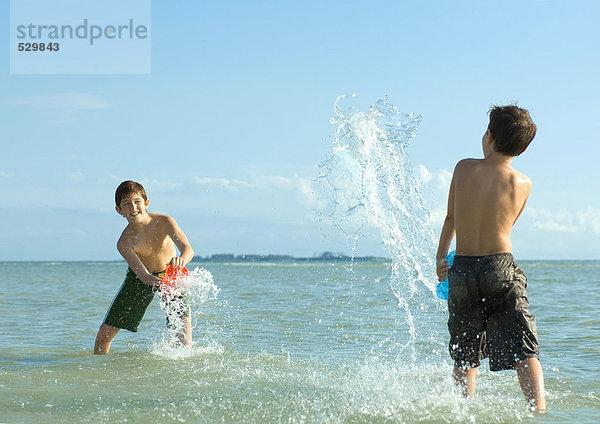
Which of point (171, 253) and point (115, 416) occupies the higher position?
point (171, 253)

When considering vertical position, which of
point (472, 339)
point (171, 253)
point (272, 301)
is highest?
point (171, 253)

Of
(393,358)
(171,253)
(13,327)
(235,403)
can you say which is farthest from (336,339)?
(13,327)

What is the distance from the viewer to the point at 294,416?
12.1 ft

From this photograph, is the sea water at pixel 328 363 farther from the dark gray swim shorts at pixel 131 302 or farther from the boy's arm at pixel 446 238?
the boy's arm at pixel 446 238

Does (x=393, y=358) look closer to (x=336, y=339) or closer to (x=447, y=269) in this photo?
(x=336, y=339)

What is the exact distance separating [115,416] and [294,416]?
1.07 metres

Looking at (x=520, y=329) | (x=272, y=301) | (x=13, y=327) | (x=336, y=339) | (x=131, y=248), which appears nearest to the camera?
(x=520, y=329)

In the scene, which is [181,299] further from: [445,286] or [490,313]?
[490,313]

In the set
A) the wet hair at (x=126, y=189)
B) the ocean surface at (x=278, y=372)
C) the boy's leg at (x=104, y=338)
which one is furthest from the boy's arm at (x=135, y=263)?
the boy's leg at (x=104, y=338)

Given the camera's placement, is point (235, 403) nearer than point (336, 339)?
Yes

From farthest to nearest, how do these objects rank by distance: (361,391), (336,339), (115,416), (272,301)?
1. (272,301)
2. (336,339)
3. (361,391)
4. (115,416)

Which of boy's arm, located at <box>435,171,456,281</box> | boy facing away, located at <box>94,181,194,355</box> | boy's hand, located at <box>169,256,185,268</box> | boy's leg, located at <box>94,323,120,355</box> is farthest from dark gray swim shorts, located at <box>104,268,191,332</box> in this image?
boy's arm, located at <box>435,171,456,281</box>

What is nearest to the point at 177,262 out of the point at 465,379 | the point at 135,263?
the point at 135,263

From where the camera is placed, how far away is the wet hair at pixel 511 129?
11.4 ft
